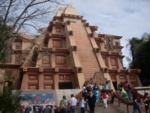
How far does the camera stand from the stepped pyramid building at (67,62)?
23.0 meters

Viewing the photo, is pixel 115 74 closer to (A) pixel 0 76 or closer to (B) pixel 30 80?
(B) pixel 30 80

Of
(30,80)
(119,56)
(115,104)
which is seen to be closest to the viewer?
(115,104)

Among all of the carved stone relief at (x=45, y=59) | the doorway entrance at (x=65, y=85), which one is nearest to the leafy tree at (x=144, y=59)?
the doorway entrance at (x=65, y=85)

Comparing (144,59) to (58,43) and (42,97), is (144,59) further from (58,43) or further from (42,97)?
(42,97)

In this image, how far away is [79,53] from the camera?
87.2 ft

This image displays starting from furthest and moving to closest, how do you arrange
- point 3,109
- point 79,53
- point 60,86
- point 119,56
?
1. point 119,56
2. point 79,53
3. point 60,86
4. point 3,109

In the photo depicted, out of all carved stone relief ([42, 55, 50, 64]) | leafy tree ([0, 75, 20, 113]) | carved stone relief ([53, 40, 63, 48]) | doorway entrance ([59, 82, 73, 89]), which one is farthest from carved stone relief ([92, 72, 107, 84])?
leafy tree ([0, 75, 20, 113])

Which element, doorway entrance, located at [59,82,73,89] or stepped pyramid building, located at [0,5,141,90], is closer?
stepped pyramid building, located at [0,5,141,90]

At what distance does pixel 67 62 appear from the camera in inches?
1041

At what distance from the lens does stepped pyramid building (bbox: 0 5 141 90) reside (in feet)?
75.5

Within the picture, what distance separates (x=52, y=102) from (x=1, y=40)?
869 cm

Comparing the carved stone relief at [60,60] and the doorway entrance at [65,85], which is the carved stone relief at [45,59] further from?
the doorway entrance at [65,85]

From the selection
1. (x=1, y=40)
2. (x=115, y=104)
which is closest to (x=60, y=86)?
(x=115, y=104)

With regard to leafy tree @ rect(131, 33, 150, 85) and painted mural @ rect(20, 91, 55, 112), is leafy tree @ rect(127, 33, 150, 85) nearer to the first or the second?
leafy tree @ rect(131, 33, 150, 85)
